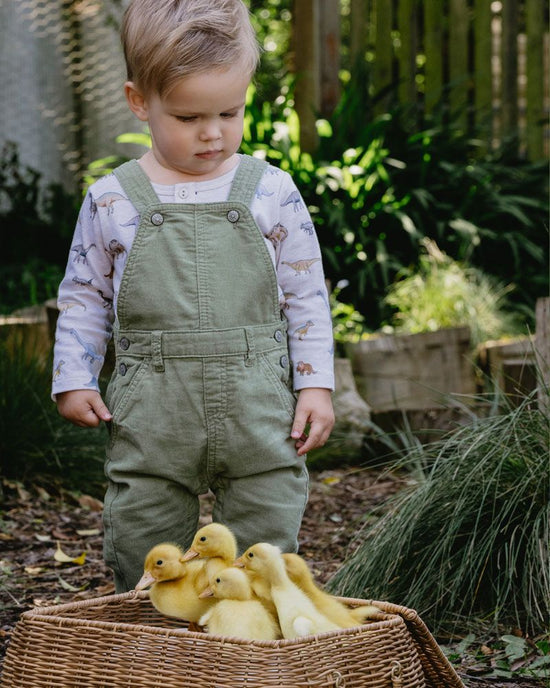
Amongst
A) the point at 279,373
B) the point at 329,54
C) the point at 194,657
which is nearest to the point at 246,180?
the point at 279,373

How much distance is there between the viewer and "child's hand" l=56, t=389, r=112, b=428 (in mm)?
2332

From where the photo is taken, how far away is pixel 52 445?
4047 millimetres

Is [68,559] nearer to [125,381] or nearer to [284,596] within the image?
[125,381]

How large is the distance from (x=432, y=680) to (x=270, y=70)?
38.2ft

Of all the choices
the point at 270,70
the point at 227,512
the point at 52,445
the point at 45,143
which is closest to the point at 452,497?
Answer: the point at 227,512

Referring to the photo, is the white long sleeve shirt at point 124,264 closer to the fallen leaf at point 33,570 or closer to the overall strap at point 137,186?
the overall strap at point 137,186

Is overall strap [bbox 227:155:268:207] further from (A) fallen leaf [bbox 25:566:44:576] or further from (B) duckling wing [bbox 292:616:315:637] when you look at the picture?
(A) fallen leaf [bbox 25:566:44:576]

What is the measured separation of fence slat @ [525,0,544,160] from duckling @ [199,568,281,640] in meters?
5.91

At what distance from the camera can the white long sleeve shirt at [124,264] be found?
233 centimetres

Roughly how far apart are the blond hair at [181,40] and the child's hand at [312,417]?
73cm

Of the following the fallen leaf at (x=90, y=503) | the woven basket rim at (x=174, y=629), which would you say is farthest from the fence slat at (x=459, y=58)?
the woven basket rim at (x=174, y=629)

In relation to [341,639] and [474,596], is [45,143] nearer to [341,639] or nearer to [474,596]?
[474,596]

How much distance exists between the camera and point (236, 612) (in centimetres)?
195

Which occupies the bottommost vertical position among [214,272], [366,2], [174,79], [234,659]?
[234,659]
